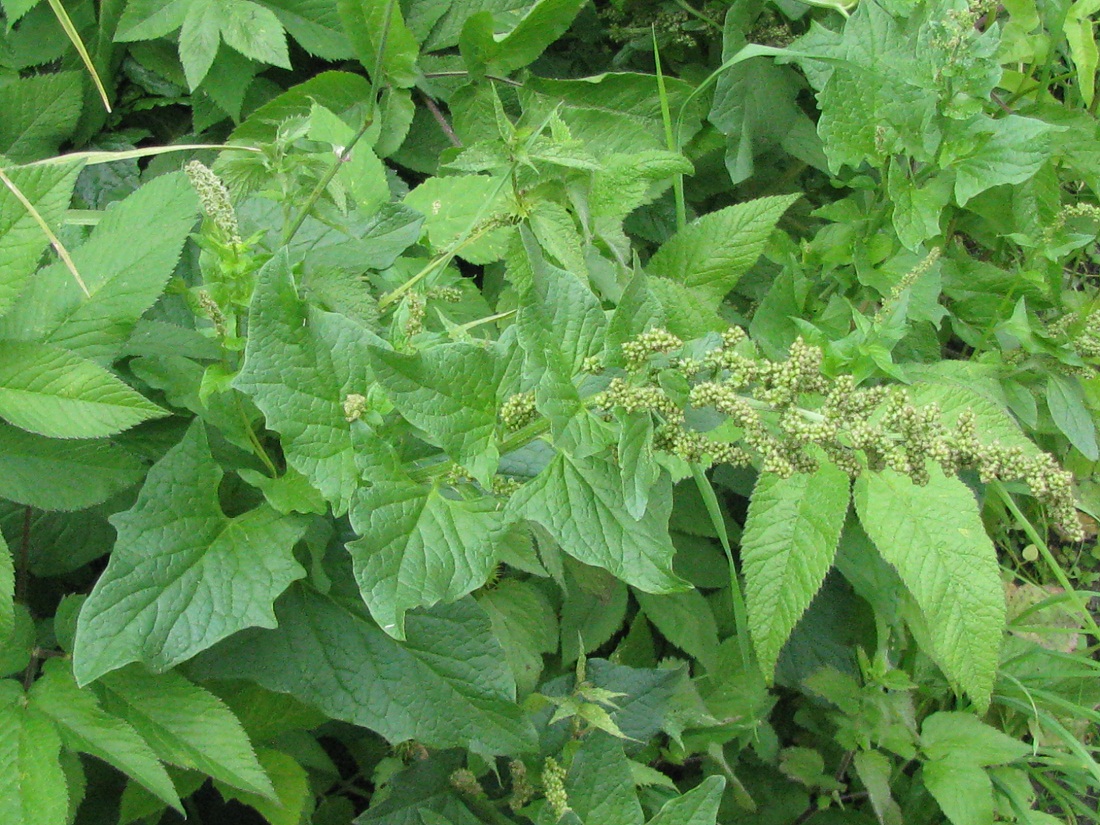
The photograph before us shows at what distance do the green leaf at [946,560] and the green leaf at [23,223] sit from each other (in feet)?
4.30

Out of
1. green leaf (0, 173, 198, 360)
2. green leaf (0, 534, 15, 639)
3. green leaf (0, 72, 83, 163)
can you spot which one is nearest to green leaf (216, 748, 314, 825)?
green leaf (0, 534, 15, 639)

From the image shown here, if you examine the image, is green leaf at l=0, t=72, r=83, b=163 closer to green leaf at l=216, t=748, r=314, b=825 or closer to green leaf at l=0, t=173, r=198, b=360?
green leaf at l=0, t=173, r=198, b=360

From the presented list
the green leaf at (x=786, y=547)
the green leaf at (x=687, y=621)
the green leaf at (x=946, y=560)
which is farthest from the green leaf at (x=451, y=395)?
the green leaf at (x=687, y=621)

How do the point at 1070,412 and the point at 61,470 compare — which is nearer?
the point at 61,470

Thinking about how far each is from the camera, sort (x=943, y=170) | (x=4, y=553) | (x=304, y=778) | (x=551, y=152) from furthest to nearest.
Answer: (x=943, y=170) < (x=304, y=778) < (x=551, y=152) < (x=4, y=553)

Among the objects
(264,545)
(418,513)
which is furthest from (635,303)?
(264,545)

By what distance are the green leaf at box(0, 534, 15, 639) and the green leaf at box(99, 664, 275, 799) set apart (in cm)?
16

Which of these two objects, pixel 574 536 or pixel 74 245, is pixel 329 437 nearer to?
pixel 574 536

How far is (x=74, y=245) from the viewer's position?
1.52 metres

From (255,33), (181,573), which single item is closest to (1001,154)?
(255,33)

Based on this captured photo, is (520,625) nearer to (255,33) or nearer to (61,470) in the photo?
(61,470)

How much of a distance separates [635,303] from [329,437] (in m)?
0.44

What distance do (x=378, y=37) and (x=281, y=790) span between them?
1.44 metres

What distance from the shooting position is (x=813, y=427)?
3.32 feet
